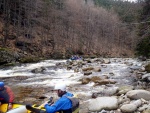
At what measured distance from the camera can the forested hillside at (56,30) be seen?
3241 centimetres

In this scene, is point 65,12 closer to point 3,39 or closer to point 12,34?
point 12,34

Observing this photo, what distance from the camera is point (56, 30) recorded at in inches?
1853

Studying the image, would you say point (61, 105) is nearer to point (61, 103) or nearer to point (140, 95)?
point (61, 103)

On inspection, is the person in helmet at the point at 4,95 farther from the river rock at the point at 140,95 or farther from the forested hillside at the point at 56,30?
the forested hillside at the point at 56,30

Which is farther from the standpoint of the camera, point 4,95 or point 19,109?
point 4,95

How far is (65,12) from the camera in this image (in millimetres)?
53125

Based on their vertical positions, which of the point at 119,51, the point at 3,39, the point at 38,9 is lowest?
the point at 119,51

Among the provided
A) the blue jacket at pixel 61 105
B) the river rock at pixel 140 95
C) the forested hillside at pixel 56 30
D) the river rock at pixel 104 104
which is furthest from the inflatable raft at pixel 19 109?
the forested hillside at pixel 56 30

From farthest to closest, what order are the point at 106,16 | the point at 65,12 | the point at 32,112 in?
the point at 106,16 < the point at 65,12 < the point at 32,112

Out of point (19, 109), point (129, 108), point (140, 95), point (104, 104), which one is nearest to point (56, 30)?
point (140, 95)

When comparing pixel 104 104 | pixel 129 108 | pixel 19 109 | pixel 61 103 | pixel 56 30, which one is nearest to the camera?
pixel 61 103

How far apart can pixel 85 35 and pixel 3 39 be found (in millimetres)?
30434

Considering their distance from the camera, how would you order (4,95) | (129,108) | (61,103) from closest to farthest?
(61,103), (4,95), (129,108)

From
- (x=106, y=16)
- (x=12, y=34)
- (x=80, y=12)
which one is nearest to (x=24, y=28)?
(x=12, y=34)
